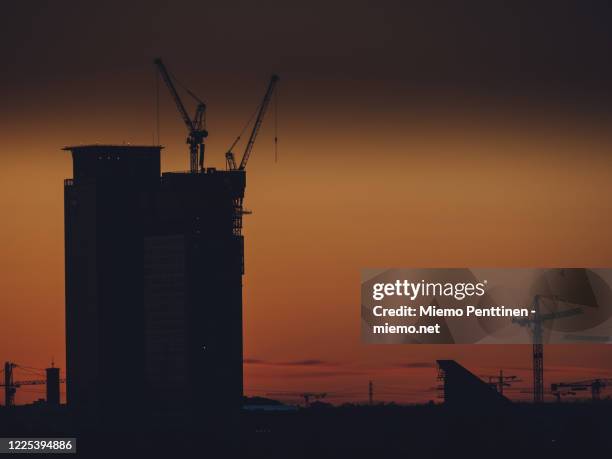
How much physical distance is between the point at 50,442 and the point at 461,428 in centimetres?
4757

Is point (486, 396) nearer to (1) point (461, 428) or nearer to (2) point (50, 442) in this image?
(1) point (461, 428)

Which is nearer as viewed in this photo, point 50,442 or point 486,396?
point 486,396

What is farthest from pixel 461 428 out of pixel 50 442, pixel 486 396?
pixel 50 442

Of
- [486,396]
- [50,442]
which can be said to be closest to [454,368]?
[486,396]

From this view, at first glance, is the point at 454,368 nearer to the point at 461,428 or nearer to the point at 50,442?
the point at 461,428

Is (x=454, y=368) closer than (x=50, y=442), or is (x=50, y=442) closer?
(x=454, y=368)

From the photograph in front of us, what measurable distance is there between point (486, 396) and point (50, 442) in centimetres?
5152

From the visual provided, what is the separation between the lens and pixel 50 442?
199750 millimetres

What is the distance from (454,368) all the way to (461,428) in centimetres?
1240

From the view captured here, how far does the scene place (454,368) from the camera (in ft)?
600

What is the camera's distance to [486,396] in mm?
185250

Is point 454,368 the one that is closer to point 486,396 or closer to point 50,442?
point 486,396

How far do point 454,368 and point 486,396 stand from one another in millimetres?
5467
